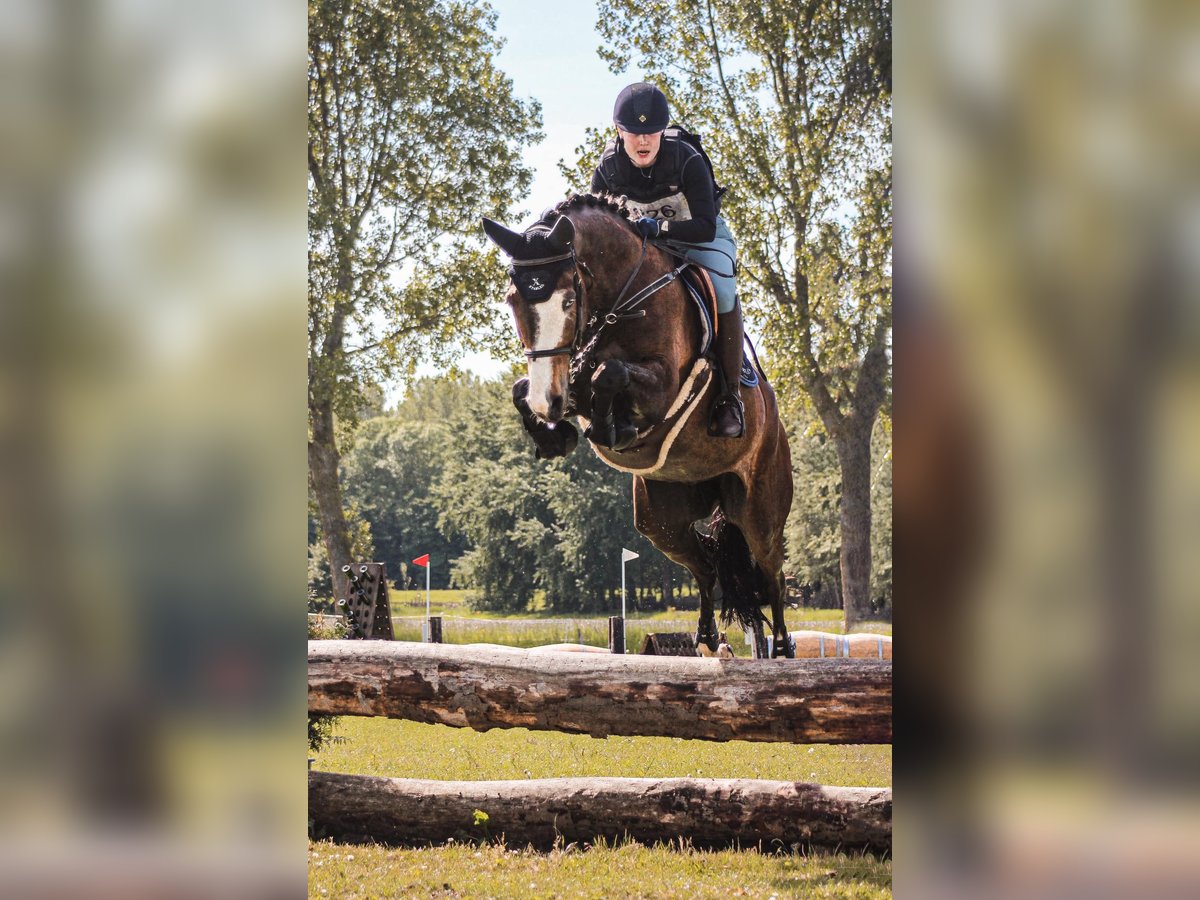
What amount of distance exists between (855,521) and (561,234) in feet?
22.4

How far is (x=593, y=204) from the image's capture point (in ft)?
13.4

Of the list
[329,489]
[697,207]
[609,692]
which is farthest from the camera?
[329,489]

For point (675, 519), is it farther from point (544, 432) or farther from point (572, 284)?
point (572, 284)

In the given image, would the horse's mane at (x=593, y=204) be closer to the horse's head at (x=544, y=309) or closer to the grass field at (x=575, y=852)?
the horse's head at (x=544, y=309)

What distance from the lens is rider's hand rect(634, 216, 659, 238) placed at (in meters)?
4.12

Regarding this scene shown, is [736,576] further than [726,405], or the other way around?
[736,576]

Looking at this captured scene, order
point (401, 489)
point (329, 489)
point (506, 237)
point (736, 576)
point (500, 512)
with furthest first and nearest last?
point (401, 489) → point (500, 512) → point (329, 489) → point (736, 576) → point (506, 237)

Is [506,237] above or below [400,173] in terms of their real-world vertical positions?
below

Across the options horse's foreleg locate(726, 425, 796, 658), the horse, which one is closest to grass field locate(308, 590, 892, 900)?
horse's foreleg locate(726, 425, 796, 658)

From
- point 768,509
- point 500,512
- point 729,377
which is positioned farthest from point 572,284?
point 500,512

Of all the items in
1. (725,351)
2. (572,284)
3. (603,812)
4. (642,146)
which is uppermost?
(642,146)

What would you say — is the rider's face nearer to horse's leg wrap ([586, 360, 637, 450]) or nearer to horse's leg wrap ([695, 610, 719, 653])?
horse's leg wrap ([586, 360, 637, 450])
